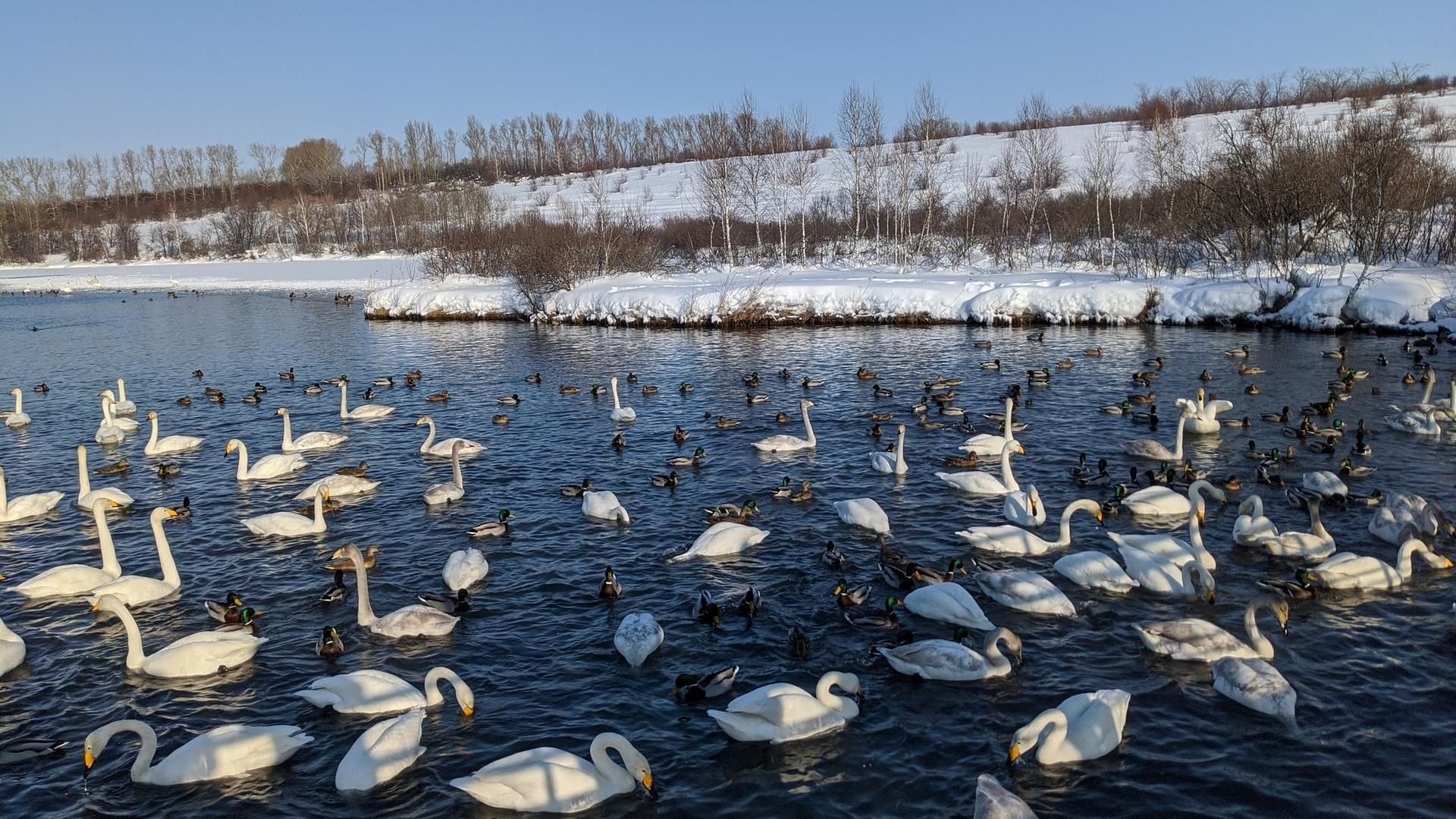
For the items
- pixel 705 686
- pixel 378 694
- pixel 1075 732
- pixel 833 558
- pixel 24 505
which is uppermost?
pixel 24 505

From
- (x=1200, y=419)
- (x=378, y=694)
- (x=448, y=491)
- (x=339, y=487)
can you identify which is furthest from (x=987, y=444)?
(x=378, y=694)

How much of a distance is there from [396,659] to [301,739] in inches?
77.5

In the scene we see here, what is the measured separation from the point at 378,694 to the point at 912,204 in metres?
69.0

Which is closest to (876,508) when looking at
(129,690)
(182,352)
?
(129,690)

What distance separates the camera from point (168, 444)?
71.2 ft

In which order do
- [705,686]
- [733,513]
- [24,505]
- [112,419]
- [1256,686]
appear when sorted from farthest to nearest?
[112,419]
[24,505]
[733,513]
[705,686]
[1256,686]

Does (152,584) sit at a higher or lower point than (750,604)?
higher

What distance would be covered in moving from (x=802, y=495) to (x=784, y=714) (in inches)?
315

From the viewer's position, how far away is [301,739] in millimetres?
9297

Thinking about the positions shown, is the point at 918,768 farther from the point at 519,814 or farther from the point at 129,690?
the point at 129,690

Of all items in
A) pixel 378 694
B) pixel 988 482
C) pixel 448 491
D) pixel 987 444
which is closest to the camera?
pixel 378 694

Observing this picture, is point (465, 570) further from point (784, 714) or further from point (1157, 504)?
point (1157, 504)

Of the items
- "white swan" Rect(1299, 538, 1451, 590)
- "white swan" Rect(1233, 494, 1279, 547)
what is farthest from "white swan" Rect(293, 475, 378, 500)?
"white swan" Rect(1299, 538, 1451, 590)

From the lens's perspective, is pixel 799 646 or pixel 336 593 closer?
pixel 799 646
